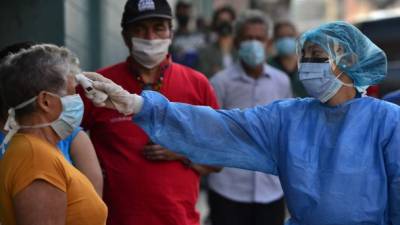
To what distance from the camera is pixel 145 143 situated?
3.68m

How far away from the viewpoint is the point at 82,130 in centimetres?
355

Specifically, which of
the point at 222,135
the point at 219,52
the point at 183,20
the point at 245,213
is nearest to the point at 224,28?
the point at 219,52

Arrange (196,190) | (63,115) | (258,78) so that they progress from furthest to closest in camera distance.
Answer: (258,78) < (196,190) < (63,115)

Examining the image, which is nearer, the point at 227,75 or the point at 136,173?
the point at 136,173

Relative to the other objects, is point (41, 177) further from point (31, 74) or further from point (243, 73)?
point (243, 73)

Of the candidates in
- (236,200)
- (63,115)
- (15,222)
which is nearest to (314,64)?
(63,115)

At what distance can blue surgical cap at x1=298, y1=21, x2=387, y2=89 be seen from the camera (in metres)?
3.04

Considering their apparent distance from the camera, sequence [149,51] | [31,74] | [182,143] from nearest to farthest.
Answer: [31,74], [182,143], [149,51]

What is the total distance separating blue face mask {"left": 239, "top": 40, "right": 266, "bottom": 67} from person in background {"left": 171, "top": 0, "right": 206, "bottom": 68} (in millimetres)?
1881

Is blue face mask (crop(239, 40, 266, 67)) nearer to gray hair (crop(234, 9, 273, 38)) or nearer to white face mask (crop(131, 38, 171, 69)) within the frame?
gray hair (crop(234, 9, 273, 38))

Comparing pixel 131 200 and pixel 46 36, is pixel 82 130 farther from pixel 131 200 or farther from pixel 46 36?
pixel 46 36

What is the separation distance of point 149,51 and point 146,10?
0.20 metres

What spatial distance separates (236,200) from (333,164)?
6.67 ft

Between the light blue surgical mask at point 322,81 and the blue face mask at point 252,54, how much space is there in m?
2.09
